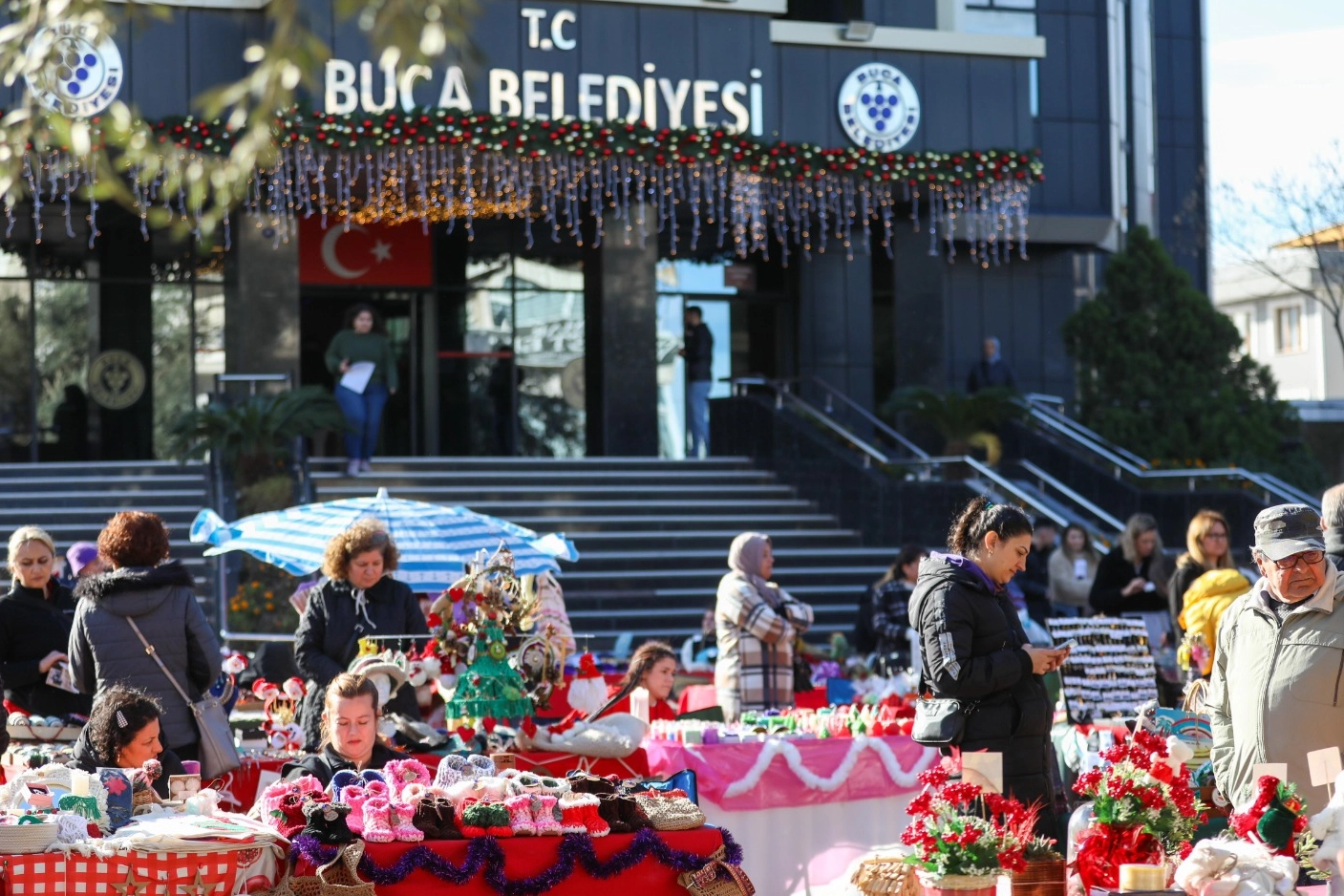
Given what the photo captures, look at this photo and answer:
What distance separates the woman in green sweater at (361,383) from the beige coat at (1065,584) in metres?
6.97

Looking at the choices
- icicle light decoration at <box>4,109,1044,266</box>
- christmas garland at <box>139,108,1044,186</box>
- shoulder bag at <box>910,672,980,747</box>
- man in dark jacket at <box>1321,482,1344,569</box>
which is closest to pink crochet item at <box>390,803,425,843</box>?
shoulder bag at <box>910,672,980,747</box>

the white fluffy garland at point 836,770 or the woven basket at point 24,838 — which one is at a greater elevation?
the woven basket at point 24,838

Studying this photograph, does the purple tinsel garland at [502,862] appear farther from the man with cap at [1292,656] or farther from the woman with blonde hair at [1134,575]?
the woman with blonde hair at [1134,575]

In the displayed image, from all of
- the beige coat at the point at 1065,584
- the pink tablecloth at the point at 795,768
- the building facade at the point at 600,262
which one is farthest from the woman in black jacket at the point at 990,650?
the building facade at the point at 600,262

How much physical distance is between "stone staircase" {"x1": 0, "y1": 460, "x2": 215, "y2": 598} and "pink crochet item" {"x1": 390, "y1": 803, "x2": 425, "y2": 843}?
37.5 ft

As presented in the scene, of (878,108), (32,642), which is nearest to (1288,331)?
(878,108)

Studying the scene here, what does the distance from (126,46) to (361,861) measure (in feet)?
48.7

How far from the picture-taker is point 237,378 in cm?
1969

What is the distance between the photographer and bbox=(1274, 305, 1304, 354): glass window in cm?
5728

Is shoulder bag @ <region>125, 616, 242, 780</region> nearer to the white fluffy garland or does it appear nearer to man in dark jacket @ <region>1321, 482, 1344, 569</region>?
the white fluffy garland

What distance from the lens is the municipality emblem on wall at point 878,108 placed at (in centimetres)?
2178

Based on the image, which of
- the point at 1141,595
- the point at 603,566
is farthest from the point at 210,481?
the point at 1141,595

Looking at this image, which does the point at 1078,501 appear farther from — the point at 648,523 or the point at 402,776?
the point at 402,776

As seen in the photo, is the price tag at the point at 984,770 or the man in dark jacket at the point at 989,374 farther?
the man in dark jacket at the point at 989,374
